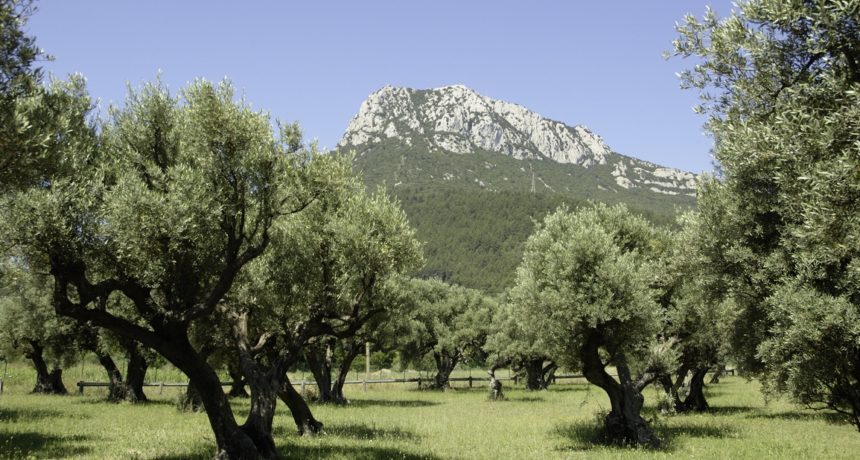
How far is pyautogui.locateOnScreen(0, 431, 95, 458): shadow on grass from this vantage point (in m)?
19.5

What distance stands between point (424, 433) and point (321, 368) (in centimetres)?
2100

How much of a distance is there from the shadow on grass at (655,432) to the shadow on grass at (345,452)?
714 cm

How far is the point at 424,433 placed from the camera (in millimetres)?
27656

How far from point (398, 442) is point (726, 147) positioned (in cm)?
1757

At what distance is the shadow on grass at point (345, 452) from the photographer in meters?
19.8

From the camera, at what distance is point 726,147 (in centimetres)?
1295

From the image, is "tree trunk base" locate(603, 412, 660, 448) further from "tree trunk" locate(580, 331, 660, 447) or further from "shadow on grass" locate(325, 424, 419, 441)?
"shadow on grass" locate(325, 424, 419, 441)

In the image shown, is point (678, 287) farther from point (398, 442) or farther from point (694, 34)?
point (694, 34)

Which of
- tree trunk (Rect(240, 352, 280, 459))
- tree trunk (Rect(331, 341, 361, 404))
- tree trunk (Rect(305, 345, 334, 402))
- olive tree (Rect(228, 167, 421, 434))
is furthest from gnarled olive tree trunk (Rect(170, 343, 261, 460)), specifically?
tree trunk (Rect(331, 341, 361, 404))

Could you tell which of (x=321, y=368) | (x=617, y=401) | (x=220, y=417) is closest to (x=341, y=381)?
(x=321, y=368)

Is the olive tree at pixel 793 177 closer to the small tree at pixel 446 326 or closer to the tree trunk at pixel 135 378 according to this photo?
the tree trunk at pixel 135 378

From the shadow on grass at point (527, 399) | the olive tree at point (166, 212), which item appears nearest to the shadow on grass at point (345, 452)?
the olive tree at point (166, 212)

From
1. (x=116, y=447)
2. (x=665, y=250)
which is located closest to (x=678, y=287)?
(x=665, y=250)

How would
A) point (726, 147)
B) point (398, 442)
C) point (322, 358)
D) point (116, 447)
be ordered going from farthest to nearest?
point (322, 358) < point (398, 442) < point (116, 447) < point (726, 147)
